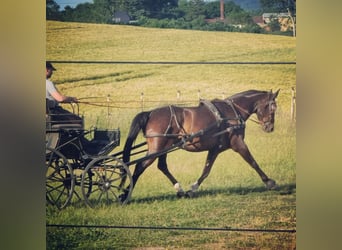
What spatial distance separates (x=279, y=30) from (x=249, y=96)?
0.52 metres

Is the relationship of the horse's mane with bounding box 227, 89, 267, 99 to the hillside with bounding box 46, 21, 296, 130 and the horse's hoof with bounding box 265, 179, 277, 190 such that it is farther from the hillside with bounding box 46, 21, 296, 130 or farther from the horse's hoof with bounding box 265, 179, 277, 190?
the horse's hoof with bounding box 265, 179, 277, 190

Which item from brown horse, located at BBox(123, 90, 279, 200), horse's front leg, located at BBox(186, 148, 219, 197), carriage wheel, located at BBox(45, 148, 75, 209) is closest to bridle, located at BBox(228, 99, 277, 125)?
brown horse, located at BBox(123, 90, 279, 200)

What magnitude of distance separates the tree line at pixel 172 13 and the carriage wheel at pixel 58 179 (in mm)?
1048

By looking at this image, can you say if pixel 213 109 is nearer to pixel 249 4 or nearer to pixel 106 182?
pixel 249 4

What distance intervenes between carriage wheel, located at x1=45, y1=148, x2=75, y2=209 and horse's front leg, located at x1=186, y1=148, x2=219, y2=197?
90 centimetres

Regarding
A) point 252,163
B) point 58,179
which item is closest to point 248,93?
point 252,163

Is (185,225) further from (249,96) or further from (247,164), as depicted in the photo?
(249,96)

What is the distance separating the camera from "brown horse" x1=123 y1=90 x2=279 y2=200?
4.18 meters

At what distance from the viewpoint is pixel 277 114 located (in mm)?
4160

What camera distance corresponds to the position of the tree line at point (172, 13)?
4.14 metres

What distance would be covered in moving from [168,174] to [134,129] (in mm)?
423
